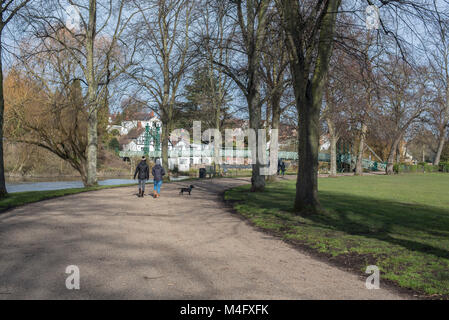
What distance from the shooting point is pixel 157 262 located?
5.88 metres

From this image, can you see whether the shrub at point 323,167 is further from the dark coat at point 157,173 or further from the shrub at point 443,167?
the dark coat at point 157,173

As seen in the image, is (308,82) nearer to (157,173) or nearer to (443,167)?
(157,173)

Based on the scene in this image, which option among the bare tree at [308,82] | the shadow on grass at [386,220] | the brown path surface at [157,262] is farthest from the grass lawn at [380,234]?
the bare tree at [308,82]

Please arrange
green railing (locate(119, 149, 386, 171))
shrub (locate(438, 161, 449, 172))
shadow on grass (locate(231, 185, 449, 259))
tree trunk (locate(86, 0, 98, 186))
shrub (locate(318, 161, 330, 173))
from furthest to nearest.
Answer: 1. green railing (locate(119, 149, 386, 171))
2. shrub (locate(438, 161, 449, 172))
3. shrub (locate(318, 161, 330, 173))
4. tree trunk (locate(86, 0, 98, 186))
5. shadow on grass (locate(231, 185, 449, 259))

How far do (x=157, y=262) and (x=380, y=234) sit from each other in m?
5.31

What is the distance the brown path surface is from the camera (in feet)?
15.0

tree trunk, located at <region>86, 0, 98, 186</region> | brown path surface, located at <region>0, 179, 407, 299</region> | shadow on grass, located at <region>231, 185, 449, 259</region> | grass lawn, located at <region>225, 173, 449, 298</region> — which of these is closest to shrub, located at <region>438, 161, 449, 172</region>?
grass lawn, located at <region>225, 173, 449, 298</region>

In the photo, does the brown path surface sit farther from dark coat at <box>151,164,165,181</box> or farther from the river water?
the river water

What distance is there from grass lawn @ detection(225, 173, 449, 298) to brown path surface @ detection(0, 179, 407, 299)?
627mm

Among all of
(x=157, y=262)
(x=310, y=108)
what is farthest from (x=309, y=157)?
(x=157, y=262)

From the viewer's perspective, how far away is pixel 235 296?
4422 mm

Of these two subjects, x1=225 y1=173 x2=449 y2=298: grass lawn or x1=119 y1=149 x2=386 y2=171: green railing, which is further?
x1=119 y1=149 x2=386 y2=171: green railing

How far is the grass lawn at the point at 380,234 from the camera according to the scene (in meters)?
5.74

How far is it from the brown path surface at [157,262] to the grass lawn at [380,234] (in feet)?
2.06
